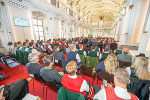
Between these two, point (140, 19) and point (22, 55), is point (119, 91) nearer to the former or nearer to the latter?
point (22, 55)

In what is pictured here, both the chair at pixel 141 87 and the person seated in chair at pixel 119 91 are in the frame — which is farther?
the chair at pixel 141 87

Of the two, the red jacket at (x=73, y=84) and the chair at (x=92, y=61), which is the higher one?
the red jacket at (x=73, y=84)

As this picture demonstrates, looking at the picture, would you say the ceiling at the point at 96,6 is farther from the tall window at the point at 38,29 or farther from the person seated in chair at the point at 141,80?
the person seated in chair at the point at 141,80

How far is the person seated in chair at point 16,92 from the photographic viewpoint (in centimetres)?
116

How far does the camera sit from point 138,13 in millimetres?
7188

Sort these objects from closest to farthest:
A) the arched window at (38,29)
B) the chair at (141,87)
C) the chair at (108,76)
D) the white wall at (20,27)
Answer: the chair at (141,87) → the chair at (108,76) → the white wall at (20,27) → the arched window at (38,29)

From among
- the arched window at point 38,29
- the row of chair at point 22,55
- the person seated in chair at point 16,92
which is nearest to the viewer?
the person seated in chair at point 16,92

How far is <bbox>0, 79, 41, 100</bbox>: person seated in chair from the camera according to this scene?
1.16m

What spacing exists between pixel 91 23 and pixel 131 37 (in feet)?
106

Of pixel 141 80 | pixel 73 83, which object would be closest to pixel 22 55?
pixel 73 83

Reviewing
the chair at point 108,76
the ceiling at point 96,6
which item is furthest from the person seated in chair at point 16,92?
the ceiling at point 96,6

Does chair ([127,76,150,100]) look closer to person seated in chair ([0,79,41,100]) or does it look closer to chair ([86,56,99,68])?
chair ([86,56,99,68])

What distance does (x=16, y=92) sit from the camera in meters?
1.37

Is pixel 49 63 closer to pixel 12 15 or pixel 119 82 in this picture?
pixel 119 82
